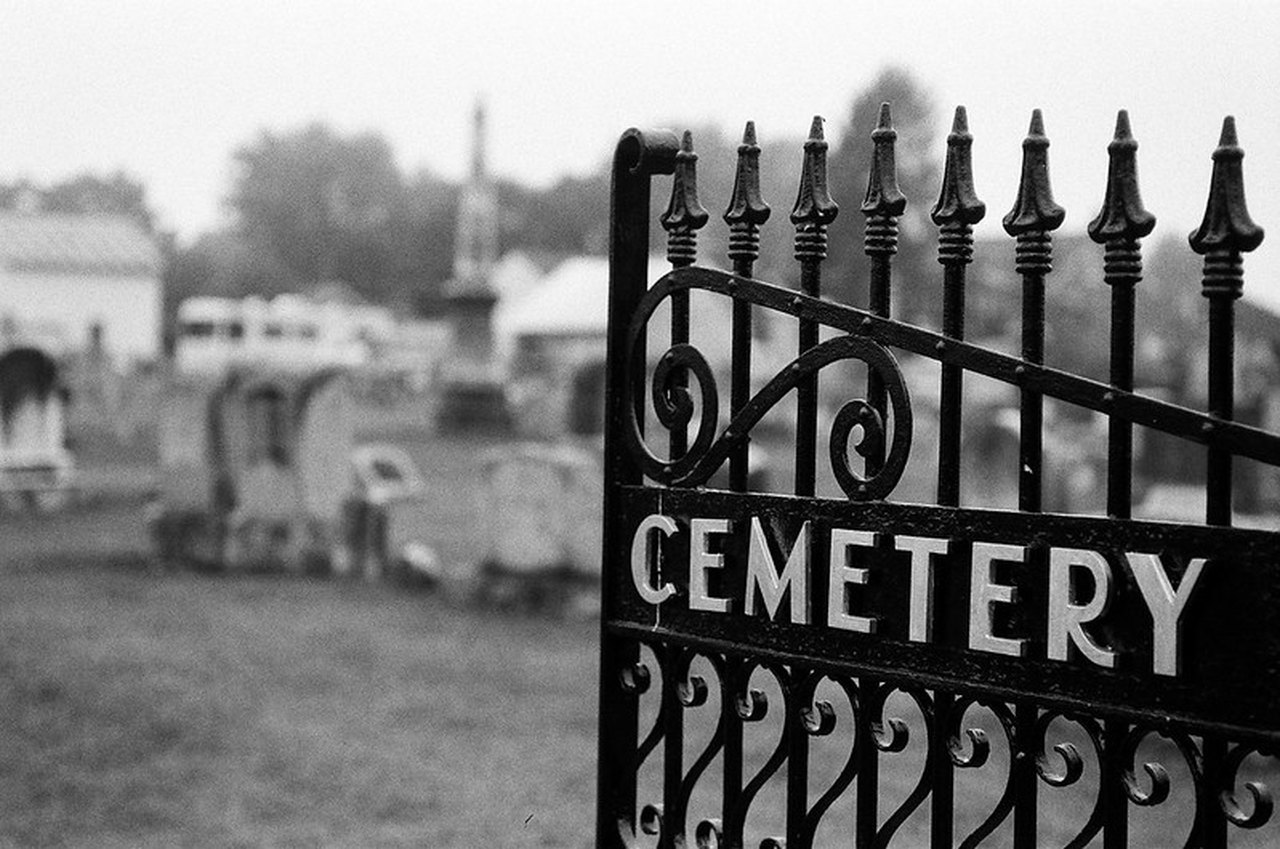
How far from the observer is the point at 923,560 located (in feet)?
7.84

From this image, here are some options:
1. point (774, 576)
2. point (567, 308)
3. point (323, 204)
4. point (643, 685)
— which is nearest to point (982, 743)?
point (774, 576)

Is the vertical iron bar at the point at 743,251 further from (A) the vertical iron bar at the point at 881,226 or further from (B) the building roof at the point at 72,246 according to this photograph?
(B) the building roof at the point at 72,246

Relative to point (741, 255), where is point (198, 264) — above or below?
above

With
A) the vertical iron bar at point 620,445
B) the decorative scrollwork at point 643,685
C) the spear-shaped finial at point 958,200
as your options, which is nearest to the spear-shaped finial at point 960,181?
the spear-shaped finial at point 958,200

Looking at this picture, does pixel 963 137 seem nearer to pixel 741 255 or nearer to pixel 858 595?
pixel 741 255

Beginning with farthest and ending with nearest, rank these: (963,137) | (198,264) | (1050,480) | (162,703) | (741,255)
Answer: (198,264) < (1050,480) < (162,703) < (741,255) < (963,137)

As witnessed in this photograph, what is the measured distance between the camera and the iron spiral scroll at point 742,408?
2471 mm

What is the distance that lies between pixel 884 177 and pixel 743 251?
40 centimetres

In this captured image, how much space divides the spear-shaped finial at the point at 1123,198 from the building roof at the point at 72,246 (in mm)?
32474

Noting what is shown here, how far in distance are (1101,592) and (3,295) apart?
33948mm

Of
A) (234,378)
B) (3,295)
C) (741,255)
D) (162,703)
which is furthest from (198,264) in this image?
(741,255)

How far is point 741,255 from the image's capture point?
2.82 m

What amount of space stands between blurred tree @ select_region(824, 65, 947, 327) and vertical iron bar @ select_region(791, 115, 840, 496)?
33065 mm

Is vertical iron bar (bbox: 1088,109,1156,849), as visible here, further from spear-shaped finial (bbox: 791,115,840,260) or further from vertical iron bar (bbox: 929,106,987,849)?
spear-shaped finial (bbox: 791,115,840,260)
